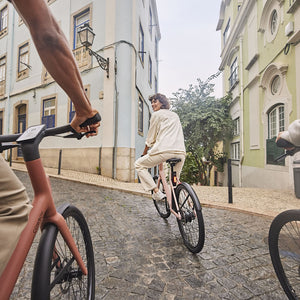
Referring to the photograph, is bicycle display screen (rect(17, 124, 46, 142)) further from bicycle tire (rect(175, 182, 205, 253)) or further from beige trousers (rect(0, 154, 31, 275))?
bicycle tire (rect(175, 182, 205, 253))

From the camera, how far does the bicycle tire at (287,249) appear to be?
1371mm

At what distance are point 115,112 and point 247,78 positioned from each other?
7.26 meters

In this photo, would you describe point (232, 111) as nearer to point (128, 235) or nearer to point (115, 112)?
point (115, 112)

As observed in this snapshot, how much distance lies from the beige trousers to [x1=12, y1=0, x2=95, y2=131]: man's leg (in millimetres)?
379

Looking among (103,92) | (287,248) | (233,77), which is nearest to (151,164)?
(287,248)

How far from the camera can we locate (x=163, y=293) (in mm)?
1587

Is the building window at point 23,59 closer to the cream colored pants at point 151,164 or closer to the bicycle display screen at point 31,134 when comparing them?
the cream colored pants at point 151,164

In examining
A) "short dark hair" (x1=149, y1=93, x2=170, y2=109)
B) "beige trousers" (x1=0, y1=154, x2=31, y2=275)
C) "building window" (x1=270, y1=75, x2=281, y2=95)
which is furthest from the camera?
"building window" (x1=270, y1=75, x2=281, y2=95)

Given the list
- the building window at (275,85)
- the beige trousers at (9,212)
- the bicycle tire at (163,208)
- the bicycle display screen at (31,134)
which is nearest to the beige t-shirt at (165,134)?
the bicycle tire at (163,208)

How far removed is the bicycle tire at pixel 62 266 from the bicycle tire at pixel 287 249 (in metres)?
1.41

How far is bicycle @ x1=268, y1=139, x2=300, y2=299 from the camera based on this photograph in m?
1.38

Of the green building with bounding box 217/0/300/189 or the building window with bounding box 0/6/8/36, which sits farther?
the building window with bounding box 0/6/8/36

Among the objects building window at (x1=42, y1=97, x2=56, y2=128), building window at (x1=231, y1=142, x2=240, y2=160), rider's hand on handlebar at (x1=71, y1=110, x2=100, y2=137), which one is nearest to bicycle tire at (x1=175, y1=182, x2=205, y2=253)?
rider's hand on handlebar at (x1=71, y1=110, x2=100, y2=137)

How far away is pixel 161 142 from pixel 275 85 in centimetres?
748
